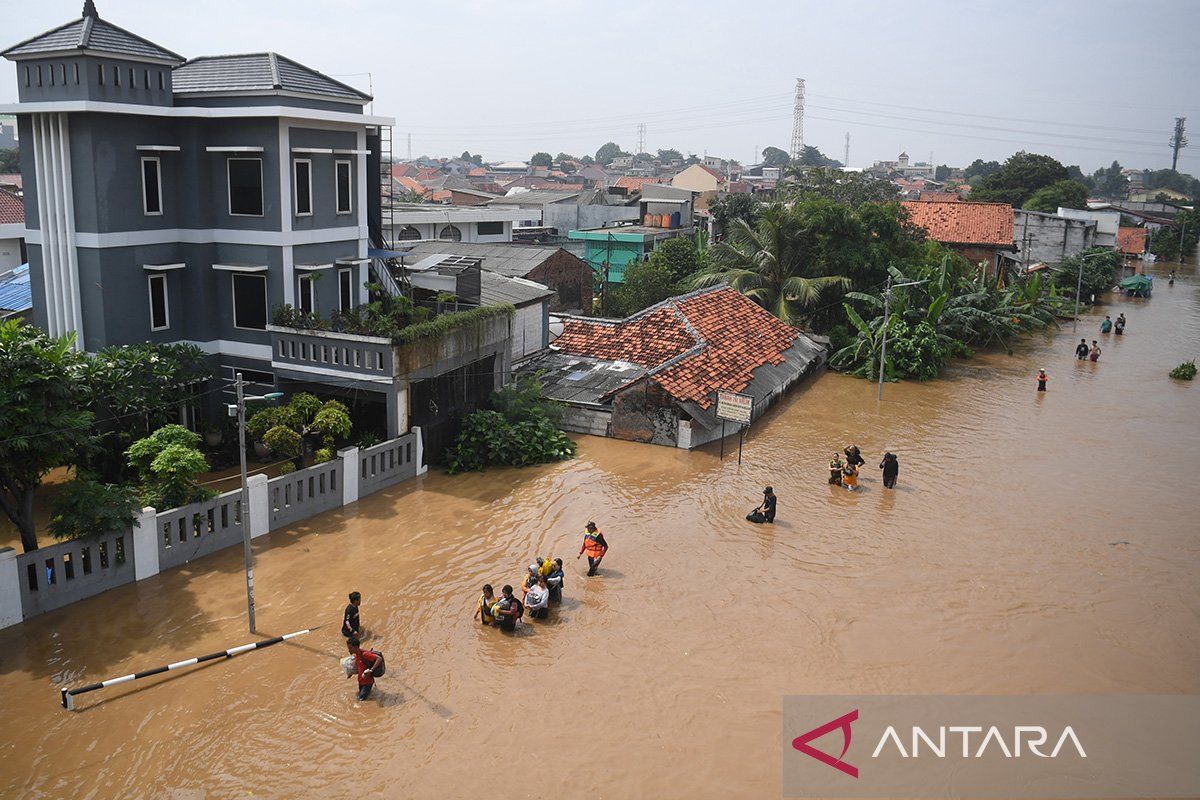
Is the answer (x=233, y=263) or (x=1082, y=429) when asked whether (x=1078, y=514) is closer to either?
(x=1082, y=429)

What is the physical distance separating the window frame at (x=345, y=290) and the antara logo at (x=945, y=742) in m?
14.5

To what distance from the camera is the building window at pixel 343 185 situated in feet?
66.4

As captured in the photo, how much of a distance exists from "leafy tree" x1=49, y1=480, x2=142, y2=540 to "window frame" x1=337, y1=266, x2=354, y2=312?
846 centimetres

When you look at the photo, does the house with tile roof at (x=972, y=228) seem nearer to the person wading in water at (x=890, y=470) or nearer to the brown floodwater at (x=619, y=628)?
the brown floodwater at (x=619, y=628)

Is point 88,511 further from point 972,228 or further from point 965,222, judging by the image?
point 965,222

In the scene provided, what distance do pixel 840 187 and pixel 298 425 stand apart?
33590 millimetres

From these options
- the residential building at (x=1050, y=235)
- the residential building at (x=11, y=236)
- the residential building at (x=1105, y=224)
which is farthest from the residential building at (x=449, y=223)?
the residential building at (x=1105, y=224)

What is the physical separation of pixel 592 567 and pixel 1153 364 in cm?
3171

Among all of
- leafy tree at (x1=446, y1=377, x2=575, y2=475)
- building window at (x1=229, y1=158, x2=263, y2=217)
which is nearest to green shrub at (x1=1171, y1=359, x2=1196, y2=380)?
leafy tree at (x1=446, y1=377, x2=575, y2=475)

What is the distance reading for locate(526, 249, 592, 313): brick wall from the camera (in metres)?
32.6

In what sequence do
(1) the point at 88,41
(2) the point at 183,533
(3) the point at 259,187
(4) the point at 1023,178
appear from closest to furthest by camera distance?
(2) the point at 183,533 < (1) the point at 88,41 < (3) the point at 259,187 < (4) the point at 1023,178

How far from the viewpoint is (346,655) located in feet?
39.7

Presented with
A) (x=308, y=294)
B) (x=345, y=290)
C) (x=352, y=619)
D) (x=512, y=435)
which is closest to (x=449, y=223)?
(x=345, y=290)

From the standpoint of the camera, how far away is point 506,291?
25.0 m
